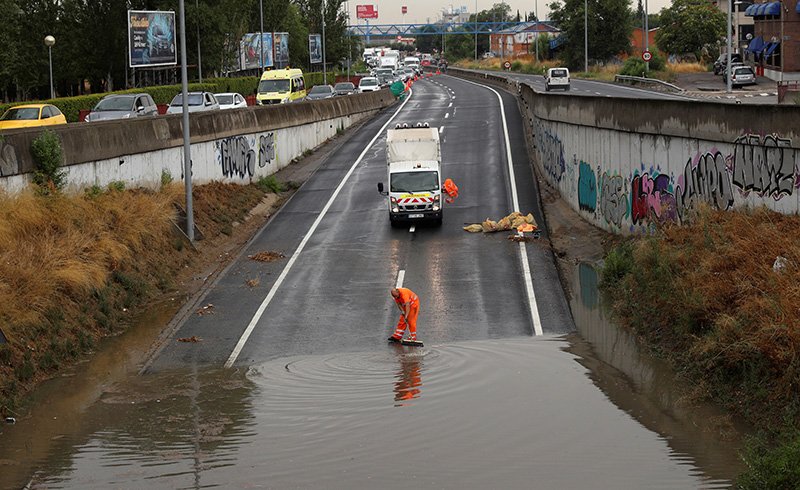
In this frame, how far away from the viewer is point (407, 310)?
893 inches

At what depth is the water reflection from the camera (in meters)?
15.6

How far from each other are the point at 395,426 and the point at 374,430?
0.39 m

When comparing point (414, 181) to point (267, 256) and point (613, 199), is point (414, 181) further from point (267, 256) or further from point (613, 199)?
point (613, 199)

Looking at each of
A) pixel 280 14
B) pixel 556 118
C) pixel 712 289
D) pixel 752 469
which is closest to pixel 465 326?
pixel 712 289

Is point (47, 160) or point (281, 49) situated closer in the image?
point (47, 160)

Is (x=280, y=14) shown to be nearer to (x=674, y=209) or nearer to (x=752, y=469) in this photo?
(x=674, y=209)

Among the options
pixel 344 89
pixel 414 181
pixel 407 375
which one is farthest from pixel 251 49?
pixel 407 375

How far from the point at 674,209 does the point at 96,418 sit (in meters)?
15.8

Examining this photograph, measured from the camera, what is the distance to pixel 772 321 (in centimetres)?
1692

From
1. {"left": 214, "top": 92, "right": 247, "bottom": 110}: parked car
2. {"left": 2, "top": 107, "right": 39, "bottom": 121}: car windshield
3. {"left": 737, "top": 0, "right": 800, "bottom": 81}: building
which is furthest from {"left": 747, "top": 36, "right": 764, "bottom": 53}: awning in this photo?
{"left": 2, "top": 107, "right": 39, "bottom": 121}: car windshield

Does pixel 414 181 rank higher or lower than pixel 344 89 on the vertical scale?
lower

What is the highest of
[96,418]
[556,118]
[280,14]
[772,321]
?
[280,14]

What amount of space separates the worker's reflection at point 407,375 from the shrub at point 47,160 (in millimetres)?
11292

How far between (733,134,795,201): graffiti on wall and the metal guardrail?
172 ft
